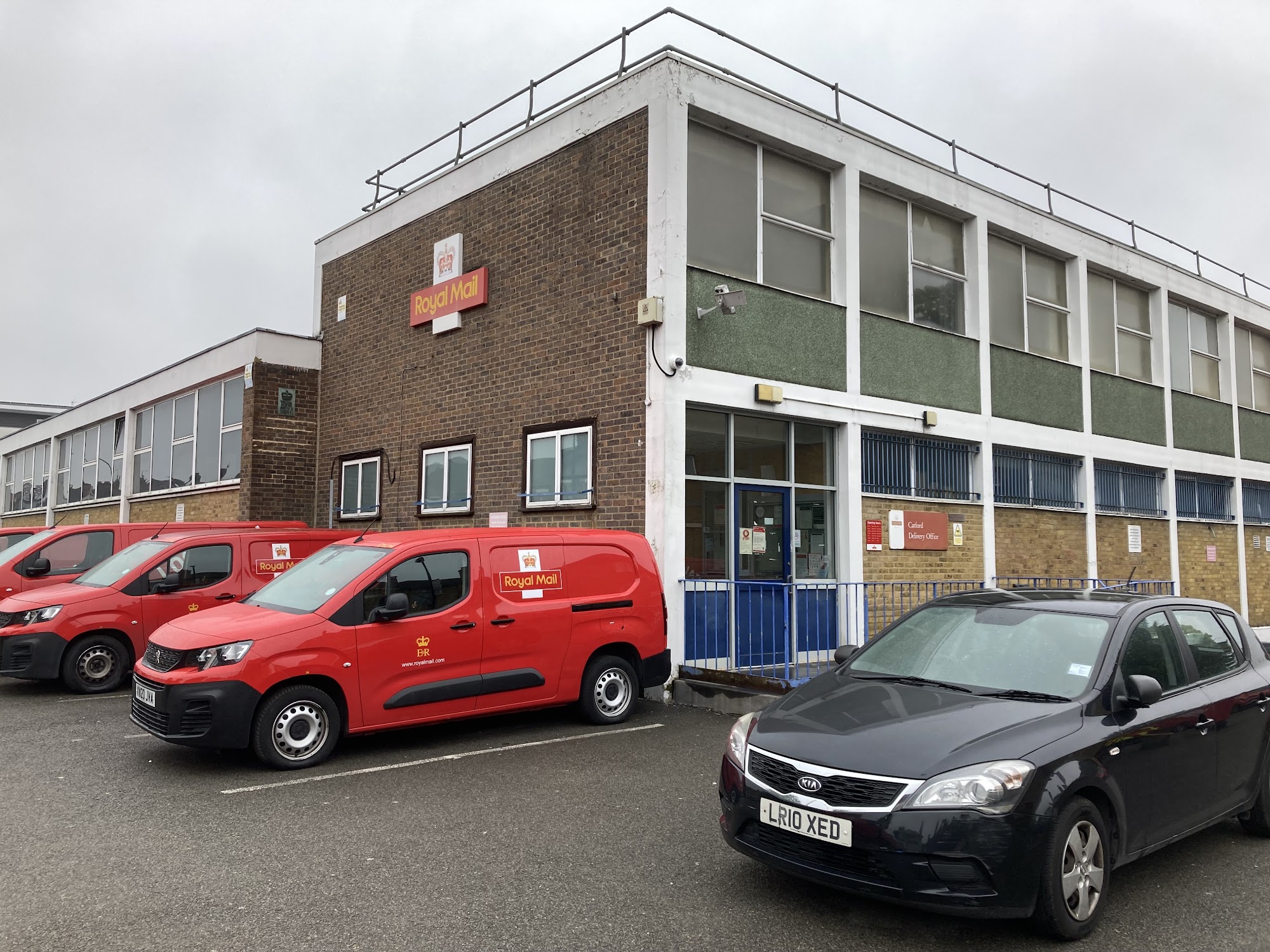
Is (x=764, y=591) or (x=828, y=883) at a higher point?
(x=764, y=591)

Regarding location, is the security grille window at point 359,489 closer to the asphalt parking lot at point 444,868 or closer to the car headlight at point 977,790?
the asphalt parking lot at point 444,868

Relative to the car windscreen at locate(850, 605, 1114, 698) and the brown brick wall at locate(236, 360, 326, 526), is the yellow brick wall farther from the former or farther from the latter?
the car windscreen at locate(850, 605, 1114, 698)

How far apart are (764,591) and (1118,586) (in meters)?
6.75

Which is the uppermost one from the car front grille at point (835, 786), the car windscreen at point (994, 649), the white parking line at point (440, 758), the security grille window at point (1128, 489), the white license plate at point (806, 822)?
the security grille window at point (1128, 489)

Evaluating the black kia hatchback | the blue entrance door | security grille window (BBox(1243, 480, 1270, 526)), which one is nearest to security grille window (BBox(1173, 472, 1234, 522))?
security grille window (BBox(1243, 480, 1270, 526))

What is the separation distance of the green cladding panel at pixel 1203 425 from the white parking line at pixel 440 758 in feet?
47.9

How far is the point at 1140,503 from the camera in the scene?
697 inches

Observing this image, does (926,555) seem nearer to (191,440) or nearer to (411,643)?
(411,643)

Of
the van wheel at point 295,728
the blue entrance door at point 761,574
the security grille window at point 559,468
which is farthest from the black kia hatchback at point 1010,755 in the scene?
the security grille window at point 559,468

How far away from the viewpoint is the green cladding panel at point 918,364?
13164 millimetres

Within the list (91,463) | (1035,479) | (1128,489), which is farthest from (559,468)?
(91,463)

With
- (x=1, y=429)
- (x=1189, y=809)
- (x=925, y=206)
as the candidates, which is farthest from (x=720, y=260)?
(x=1, y=429)

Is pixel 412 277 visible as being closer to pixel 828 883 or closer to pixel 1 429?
pixel 828 883

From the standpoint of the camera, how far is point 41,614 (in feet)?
33.6
